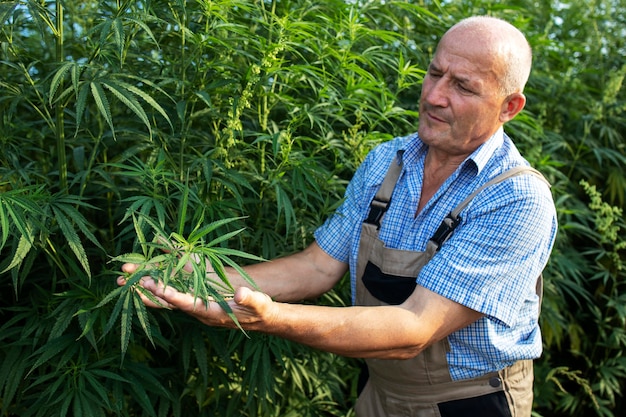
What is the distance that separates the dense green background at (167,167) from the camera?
7.76ft

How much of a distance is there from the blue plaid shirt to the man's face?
2.9 inches

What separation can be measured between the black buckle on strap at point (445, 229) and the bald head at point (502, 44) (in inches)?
18.6

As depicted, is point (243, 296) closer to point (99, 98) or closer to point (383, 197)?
point (99, 98)

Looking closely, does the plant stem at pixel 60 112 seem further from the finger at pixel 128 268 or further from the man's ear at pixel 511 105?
the man's ear at pixel 511 105

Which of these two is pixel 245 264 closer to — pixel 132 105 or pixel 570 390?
pixel 132 105

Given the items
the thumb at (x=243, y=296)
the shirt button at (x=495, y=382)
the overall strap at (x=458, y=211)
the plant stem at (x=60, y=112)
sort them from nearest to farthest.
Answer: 1. the thumb at (x=243, y=296)
2. the plant stem at (x=60, y=112)
3. the overall strap at (x=458, y=211)
4. the shirt button at (x=495, y=382)

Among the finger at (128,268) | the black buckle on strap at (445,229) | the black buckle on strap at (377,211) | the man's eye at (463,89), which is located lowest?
the black buckle on strap at (377,211)

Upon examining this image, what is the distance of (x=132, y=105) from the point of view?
2221mm

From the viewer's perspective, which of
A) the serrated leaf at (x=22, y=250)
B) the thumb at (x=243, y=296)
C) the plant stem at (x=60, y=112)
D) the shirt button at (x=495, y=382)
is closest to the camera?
the thumb at (x=243, y=296)

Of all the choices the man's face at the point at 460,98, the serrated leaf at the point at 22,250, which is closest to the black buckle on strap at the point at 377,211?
the man's face at the point at 460,98

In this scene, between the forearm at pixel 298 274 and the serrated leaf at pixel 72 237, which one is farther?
the forearm at pixel 298 274

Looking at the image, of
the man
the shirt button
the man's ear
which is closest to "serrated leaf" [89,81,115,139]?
the man

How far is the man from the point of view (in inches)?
93.3

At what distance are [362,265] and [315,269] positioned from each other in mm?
204
